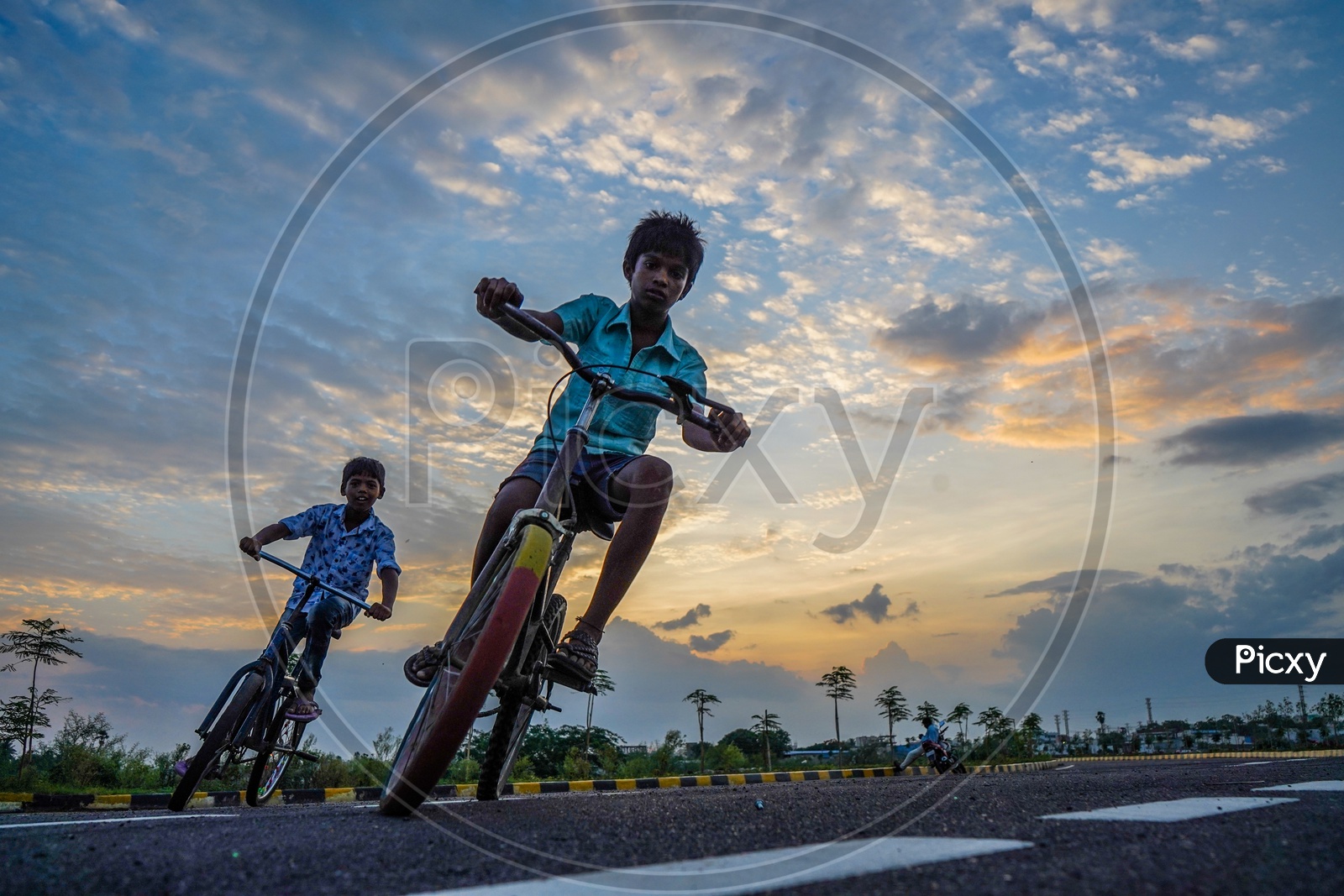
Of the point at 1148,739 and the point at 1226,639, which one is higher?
the point at 1226,639

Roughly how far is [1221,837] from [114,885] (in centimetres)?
249

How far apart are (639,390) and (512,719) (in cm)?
154

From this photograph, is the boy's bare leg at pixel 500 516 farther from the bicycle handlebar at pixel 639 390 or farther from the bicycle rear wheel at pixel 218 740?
the bicycle rear wheel at pixel 218 740

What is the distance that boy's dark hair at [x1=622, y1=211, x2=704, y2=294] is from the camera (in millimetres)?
4281

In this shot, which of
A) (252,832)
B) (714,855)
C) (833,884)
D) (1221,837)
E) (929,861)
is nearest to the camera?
(833,884)

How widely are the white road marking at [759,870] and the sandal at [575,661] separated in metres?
1.56

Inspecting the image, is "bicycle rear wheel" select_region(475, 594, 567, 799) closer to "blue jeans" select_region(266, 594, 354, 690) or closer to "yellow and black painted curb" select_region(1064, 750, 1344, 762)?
"blue jeans" select_region(266, 594, 354, 690)

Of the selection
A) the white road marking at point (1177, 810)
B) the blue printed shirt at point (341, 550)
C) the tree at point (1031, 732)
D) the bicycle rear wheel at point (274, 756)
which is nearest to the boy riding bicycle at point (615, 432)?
the white road marking at point (1177, 810)

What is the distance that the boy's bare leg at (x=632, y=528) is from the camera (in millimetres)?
3643

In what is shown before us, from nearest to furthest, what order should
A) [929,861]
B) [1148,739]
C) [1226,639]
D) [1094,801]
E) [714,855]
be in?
1. [929,861]
2. [714,855]
3. [1094,801]
4. [1226,639]
5. [1148,739]

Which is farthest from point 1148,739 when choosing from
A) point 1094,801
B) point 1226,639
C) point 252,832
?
point 252,832

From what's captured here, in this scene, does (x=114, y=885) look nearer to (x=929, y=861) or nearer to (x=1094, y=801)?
(x=929, y=861)

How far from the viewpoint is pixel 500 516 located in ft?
11.9

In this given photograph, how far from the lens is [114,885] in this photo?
1640 millimetres
